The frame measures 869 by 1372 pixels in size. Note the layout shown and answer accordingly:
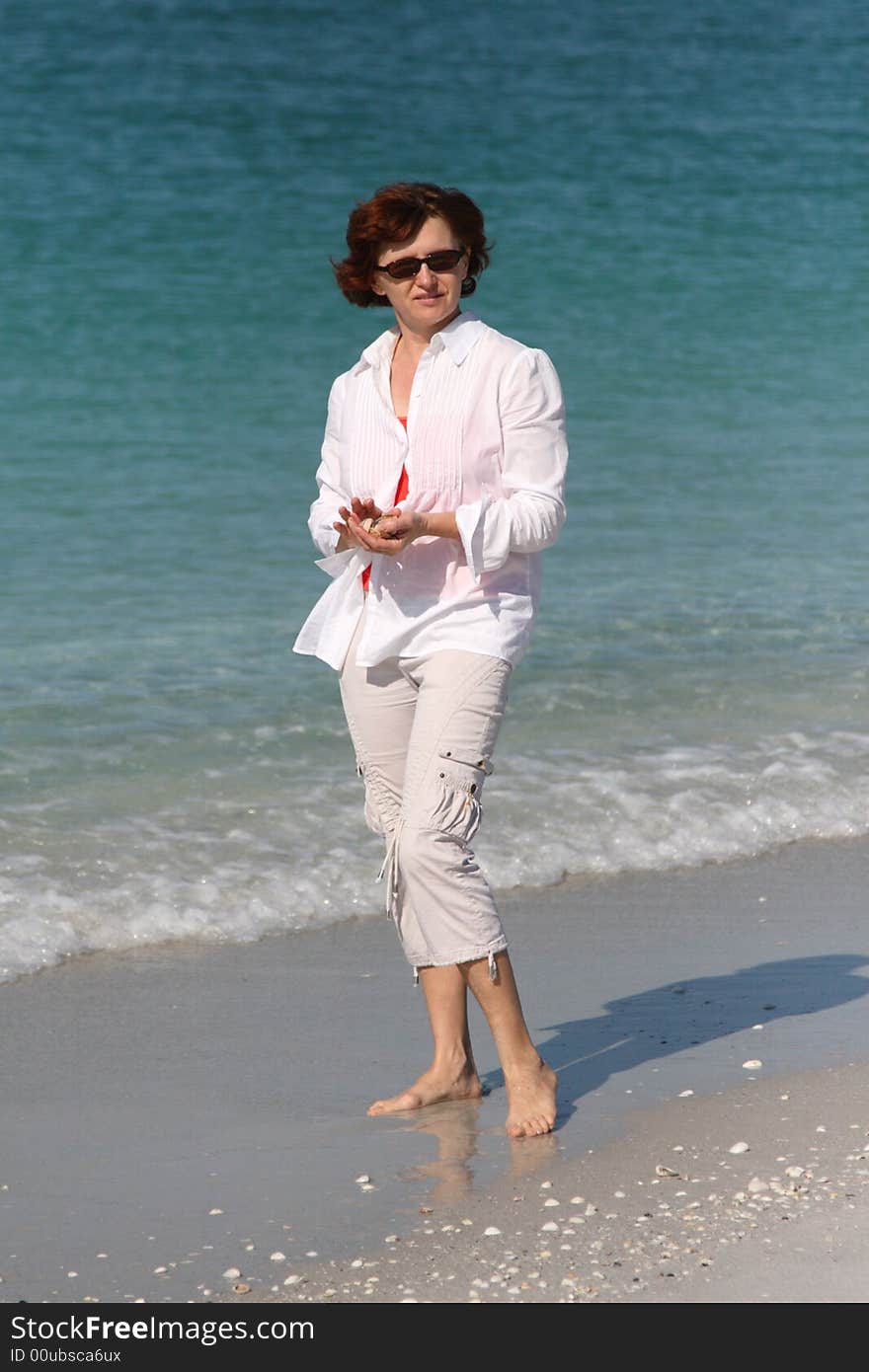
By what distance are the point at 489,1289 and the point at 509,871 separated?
2633 mm

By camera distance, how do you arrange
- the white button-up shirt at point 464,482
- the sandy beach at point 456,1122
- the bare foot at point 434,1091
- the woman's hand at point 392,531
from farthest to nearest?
the bare foot at point 434,1091 < the white button-up shirt at point 464,482 < the woman's hand at point 392,531 < the sandy beach at point 456,1122

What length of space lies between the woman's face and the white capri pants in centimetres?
60

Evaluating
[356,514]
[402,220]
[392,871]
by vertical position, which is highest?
[402,220]

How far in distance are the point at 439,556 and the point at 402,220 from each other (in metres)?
0.64

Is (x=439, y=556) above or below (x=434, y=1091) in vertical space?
above

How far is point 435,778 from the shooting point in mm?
3564

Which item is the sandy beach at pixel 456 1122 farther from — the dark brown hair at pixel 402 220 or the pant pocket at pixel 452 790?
the dark brown hair at pixel 402 220

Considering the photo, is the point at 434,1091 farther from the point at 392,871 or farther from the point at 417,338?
the point at 417,338

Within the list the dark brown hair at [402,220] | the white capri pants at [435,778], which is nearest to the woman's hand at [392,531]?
the white capri pants at [435,778]

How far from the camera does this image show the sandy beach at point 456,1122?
305 cm

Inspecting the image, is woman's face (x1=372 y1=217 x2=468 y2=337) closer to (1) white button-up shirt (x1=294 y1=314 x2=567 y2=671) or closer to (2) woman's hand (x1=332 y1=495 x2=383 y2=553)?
(1) white button-up shirt (x1=294 y1=314 x2=567 y2=671)

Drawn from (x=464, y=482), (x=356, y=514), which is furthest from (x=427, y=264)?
(x=356, y=514)

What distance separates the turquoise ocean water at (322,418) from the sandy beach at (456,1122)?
1.72 feet
